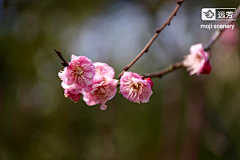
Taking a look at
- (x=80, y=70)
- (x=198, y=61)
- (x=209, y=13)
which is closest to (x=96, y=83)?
(x=80, y=70)

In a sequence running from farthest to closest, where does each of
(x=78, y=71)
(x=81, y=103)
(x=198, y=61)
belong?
(x=81, y=103) < (x=198, y=61) < (x=78, y=71)

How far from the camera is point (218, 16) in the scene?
1825mm

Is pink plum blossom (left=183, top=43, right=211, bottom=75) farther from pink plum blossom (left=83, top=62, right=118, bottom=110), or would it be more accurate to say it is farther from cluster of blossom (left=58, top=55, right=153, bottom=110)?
pink plum blossom (left=83, top=62, right=118, bottom=110)

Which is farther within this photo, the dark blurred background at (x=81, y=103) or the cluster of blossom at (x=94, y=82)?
the dark blurred background at (x=81, y=103)

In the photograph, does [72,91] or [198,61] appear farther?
[198,61]

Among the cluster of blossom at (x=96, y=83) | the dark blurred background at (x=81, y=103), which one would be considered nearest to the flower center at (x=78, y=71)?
the cluster of blossom at (x=96, y=83)

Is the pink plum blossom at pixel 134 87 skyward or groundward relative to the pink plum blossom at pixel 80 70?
groundward

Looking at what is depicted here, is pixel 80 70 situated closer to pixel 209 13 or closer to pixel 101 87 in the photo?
pixel 101 87

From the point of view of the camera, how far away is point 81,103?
29.7 ft

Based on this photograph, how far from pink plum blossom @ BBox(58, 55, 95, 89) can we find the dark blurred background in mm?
3103

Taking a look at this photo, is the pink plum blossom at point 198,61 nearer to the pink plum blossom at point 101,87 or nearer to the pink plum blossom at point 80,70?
the pink plum blossom at point 101,87

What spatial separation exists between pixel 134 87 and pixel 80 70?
280 mm

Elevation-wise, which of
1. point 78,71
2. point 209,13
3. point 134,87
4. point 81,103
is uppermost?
point 209,13

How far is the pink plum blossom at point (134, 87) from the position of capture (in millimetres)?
850
